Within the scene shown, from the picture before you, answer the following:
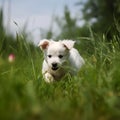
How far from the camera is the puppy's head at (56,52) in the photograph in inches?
245

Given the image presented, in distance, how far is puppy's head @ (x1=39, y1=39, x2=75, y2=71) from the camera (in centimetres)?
623

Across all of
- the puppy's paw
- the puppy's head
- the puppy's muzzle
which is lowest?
the puppy's paw

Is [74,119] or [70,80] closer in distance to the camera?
[74,119]

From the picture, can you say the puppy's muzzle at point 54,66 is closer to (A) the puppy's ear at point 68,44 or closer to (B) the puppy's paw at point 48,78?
(B) the puppy's paw at point 48,78

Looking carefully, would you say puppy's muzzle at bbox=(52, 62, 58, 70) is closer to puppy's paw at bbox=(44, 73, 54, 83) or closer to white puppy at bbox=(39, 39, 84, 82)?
white puppy at bbox=(39, 39, 84, 82)

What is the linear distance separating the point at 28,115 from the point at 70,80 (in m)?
2.82

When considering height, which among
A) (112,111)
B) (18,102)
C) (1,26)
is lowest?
(112,111)

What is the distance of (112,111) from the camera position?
299 centimetres

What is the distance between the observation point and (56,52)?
6.45m

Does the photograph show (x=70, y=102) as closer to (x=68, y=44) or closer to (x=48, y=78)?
(x=48, y=78)

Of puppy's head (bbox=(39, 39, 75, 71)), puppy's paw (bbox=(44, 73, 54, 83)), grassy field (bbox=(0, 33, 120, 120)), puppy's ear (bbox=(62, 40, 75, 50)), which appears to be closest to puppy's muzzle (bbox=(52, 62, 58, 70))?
puppy's head (bbox=(39, 39, 75, 71))

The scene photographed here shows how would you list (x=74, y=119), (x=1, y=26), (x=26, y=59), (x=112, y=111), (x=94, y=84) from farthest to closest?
(x=26, y=59) < (x=1, y=26) < (x=94, y=84) < (x=112, y=111) < (x=74, y=119)

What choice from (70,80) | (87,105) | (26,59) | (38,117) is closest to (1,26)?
(70,80)

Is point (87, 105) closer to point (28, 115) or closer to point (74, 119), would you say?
point (74, 119)
